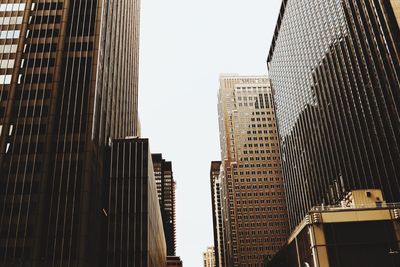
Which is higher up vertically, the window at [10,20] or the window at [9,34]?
the window at [10,20]

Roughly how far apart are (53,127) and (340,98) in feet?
216

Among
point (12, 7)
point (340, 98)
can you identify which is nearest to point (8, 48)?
point (12, 7)

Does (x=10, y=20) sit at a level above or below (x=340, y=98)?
above

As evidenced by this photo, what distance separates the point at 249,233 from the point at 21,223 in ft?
462

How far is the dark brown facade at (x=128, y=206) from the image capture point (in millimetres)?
78312

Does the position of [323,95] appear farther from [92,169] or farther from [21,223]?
[21,223]

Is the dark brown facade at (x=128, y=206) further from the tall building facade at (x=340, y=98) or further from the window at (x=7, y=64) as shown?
the tall building facade at (x=340, y=98)

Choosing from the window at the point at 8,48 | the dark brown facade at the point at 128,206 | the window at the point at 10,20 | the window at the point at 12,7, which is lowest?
the dark brown facade at the point at 128,206

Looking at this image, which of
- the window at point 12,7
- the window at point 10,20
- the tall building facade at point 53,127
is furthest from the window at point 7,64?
the window at point 12,7

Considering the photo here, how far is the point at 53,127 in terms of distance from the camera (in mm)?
75438

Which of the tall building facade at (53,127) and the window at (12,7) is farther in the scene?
the window at (12,7)

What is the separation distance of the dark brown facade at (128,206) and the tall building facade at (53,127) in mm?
2544

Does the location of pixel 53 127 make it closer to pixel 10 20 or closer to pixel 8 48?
pixel 8 48

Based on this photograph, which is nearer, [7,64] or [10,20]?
[7,64]
